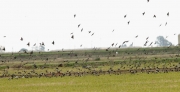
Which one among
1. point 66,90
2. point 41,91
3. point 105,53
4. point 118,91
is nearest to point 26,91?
point 41,91

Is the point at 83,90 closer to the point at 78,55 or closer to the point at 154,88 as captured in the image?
the point at 154,88

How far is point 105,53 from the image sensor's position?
109812 mm

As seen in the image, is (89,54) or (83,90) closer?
(83,90)

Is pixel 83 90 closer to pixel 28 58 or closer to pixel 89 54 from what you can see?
pixel 28 58

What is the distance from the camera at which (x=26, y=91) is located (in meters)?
29.6

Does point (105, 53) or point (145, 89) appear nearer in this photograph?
point (145, 89)

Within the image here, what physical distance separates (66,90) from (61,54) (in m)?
80.9

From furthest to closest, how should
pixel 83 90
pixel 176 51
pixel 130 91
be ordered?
pixel 176 51, pixel 83 90, pixel 130 91

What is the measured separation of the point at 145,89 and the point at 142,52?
84892 mm

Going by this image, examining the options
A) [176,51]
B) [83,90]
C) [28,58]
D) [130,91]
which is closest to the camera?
[130,91]

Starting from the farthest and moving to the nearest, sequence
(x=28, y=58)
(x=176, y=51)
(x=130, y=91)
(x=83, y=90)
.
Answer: (x=176, y=51)
(x=28, y=58)
(x=83, y=90)
(x=130, y=91)

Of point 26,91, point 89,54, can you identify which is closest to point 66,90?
point 26,91

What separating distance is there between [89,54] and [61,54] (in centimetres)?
819

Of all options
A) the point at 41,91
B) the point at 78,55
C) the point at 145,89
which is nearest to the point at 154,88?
the point at 145,89
